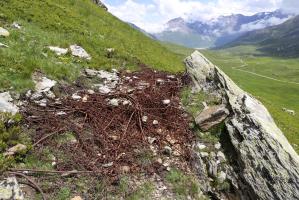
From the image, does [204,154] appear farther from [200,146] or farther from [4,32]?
[4,32]

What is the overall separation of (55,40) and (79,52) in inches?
68.4

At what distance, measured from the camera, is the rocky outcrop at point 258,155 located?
13523 mm

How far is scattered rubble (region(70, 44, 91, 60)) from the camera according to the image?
23.8 m

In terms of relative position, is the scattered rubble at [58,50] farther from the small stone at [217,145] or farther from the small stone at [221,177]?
the small stone at [221,177]

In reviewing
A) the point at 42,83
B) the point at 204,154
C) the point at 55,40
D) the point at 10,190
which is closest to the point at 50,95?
the point at 42,83

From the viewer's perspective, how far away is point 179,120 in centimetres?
1716

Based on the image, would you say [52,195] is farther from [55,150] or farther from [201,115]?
[201,115]

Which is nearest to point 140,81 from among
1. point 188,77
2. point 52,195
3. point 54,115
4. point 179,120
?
point 188,77

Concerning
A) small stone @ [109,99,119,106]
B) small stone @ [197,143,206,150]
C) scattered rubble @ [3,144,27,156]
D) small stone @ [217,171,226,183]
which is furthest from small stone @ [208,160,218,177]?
scattered rubble @ [3,144,27,156]

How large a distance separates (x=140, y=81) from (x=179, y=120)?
571cm

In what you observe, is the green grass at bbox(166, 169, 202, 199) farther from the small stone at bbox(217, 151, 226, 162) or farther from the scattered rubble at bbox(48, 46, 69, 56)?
the scattered rubble at bbox(48, 46, 69, 56)

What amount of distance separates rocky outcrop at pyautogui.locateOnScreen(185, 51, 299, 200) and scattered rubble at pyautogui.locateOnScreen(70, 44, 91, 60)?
10431mm

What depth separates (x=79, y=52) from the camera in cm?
2434

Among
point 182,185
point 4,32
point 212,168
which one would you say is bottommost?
point 182,185
